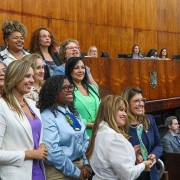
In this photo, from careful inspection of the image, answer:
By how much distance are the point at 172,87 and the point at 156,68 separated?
0.53 meters

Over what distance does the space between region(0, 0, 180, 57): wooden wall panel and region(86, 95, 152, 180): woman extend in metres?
4.08

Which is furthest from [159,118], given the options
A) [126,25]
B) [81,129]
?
[81,129]

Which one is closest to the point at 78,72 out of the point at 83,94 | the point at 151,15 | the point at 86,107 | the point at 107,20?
the point at 83,94

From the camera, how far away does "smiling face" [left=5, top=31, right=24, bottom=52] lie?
11.3 feet

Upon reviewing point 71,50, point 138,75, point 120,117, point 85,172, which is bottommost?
point 85,172

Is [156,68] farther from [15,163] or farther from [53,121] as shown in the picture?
[15,163]

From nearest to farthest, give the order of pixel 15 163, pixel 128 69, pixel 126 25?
1. pixel 15 163
2. pixel 128 69
3. pixel 126 25

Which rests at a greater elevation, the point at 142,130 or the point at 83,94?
the point at 83,94

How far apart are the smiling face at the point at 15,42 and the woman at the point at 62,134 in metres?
0.94

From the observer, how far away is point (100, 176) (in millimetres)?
2256

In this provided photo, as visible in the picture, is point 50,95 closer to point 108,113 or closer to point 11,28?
point 108,113

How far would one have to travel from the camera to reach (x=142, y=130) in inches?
109

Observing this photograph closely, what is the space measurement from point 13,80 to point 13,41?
124 centimetres

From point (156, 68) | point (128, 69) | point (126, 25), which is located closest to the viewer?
point (128, 69)
